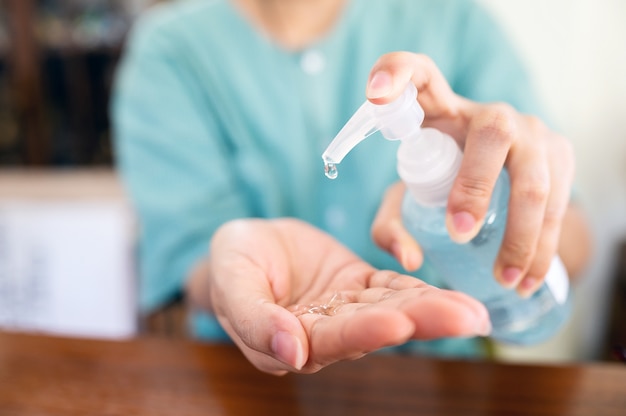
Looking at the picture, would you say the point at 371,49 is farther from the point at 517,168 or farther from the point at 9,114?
the point at 9,114

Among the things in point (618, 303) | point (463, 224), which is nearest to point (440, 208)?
point (463, 224)

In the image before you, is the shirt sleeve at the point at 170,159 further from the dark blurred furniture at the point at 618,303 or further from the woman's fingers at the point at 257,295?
the dark blurred furniture at the point at 618,303

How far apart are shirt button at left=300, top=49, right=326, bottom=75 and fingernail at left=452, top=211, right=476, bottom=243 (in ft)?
1.24

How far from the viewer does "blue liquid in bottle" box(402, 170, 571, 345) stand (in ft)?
0.83

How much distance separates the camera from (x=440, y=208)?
0.25 m

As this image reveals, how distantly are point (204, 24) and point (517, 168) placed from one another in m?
0.46

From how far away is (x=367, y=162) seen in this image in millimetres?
441

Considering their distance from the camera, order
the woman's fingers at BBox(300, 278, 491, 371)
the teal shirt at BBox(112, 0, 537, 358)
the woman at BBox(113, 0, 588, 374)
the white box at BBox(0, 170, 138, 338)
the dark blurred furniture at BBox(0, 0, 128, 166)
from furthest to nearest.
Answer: the dark blurred furniture at BBox(0, 0, 128, 166) → the white box at BBox(0, 170, 138, 338) → the teal shirt at BBox(112, 0, 537, 358) → the woman at BBox(113, 0, 588, 374) → the woman's fingers at BBox(300, 278, 491, 371)

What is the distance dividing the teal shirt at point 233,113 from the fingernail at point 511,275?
28cm

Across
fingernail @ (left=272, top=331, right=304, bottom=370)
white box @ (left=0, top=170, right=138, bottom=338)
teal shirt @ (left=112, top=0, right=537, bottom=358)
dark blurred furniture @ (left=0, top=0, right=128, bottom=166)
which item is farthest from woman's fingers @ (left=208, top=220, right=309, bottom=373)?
dark blurred furniture @ (left=0, top=0, right=128, bottom=166)

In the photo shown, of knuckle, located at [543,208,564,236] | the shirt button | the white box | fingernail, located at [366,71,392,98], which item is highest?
the shirt button

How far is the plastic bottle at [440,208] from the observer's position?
0.71 ft

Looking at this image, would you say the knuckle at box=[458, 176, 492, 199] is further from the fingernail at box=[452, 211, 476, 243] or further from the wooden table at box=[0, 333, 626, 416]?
the wooden table at box=[0, 333, 626, 416]

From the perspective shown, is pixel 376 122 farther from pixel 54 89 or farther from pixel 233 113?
pixel 54 89
